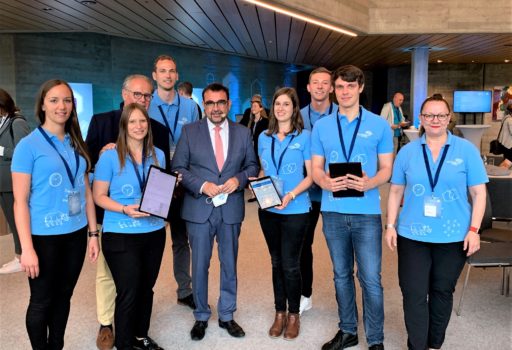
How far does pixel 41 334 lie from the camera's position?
2422 millimetres

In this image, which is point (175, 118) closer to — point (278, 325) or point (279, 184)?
point (279, 184)

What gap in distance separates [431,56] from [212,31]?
827 cm

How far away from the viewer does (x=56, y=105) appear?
2.35m

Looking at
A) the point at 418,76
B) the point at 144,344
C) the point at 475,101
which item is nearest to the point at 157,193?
the point at 144,344

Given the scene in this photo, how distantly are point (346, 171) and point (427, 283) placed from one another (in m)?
0.77

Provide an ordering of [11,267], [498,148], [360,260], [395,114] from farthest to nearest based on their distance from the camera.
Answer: [395,114], [498,148], [11,267], [360,260]

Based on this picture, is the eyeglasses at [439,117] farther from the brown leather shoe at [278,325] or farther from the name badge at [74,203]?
the name badge at [74,203]

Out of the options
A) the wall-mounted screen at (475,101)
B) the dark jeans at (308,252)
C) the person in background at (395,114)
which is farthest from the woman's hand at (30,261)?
the wall-mounted screen at (475,101)

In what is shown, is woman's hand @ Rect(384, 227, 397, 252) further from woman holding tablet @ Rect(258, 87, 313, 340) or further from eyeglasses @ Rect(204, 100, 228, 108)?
eyeglasses @ Rect(204, 100, 228, 108)

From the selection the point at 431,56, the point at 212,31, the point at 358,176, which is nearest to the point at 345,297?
the point at 358,176

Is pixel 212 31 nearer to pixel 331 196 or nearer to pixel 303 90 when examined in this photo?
pixel 331 196

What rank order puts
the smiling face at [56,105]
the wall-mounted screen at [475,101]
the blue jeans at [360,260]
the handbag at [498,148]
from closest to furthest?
1. the smiling face at [56,105]
2. the blue jeans at [360,260]
3. the handbag at [498,148]
4. the wall-mounted screen at [475,101]

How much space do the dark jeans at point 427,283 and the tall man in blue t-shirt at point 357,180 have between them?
20 cm

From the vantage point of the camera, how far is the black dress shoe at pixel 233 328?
3135 millimetres
